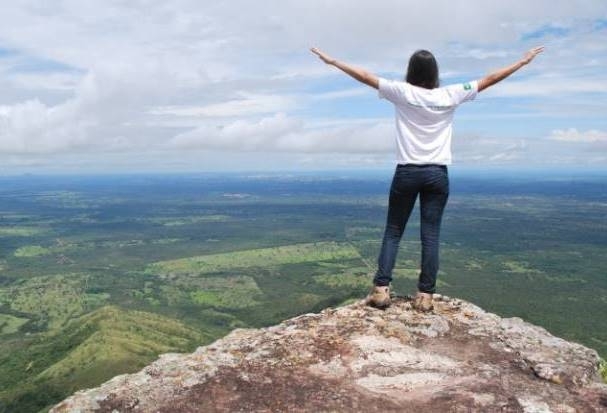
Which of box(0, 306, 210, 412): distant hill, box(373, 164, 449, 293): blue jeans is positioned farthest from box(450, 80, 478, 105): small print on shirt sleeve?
box(0, 306, 210, 412): distant hill

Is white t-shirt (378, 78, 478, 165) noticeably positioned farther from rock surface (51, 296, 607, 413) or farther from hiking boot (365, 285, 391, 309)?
rock surface (51, 296, 607, 413)

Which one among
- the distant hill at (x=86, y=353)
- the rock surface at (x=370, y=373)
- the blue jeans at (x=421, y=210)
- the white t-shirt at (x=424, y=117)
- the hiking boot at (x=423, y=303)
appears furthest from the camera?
the distant hill at (x=86, y=353)

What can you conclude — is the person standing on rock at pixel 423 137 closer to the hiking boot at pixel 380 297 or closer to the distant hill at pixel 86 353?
the hiking boot at pixel 380 297

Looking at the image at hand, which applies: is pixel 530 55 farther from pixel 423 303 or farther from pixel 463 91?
pixel 423 303

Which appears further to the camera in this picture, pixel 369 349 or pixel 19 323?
pixel 19 323

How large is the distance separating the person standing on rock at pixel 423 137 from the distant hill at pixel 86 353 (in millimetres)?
100618

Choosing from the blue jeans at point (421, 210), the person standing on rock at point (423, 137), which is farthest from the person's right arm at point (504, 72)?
the blue jeans at point (421, 210)

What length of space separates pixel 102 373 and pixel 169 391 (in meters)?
105

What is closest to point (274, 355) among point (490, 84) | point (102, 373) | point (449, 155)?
point (449, 155)

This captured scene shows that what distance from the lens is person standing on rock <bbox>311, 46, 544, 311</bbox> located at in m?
12.4

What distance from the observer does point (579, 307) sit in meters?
180

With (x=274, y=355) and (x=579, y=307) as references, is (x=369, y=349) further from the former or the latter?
(x=579, y=307)

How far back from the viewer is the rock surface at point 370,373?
10.2 meters

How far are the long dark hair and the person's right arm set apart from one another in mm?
1081
